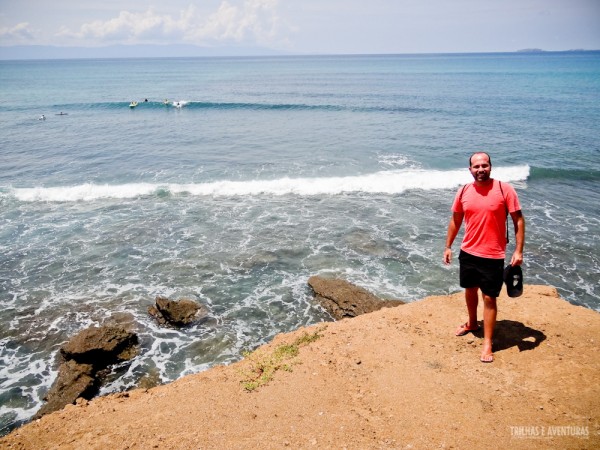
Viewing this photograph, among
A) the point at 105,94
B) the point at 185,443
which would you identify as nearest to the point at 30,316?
the point at 185,443

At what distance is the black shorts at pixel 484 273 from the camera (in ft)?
16.7

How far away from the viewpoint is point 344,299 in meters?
9.86

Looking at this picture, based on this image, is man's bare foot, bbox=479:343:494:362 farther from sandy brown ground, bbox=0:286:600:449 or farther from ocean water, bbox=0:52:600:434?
ocean water, bbox=0:52:600:434

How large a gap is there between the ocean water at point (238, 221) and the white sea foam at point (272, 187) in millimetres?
115

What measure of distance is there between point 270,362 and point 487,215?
4.14m

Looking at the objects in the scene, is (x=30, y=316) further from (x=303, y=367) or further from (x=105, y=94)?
(x=105, y=94)

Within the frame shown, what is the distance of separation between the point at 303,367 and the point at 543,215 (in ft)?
49.8

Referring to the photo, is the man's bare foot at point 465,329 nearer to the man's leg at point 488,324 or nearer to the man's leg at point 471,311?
the man's leg at point 471,311

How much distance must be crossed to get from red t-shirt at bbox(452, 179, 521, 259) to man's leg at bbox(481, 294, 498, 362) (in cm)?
72

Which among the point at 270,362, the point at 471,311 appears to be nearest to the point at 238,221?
the point at 270,362

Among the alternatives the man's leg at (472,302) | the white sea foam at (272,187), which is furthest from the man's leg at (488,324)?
the white sea foam at (272,187)

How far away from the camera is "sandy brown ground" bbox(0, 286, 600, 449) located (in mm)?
4242

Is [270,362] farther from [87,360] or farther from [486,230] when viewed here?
[87,360]

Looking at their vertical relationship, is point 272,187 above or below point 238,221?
above
